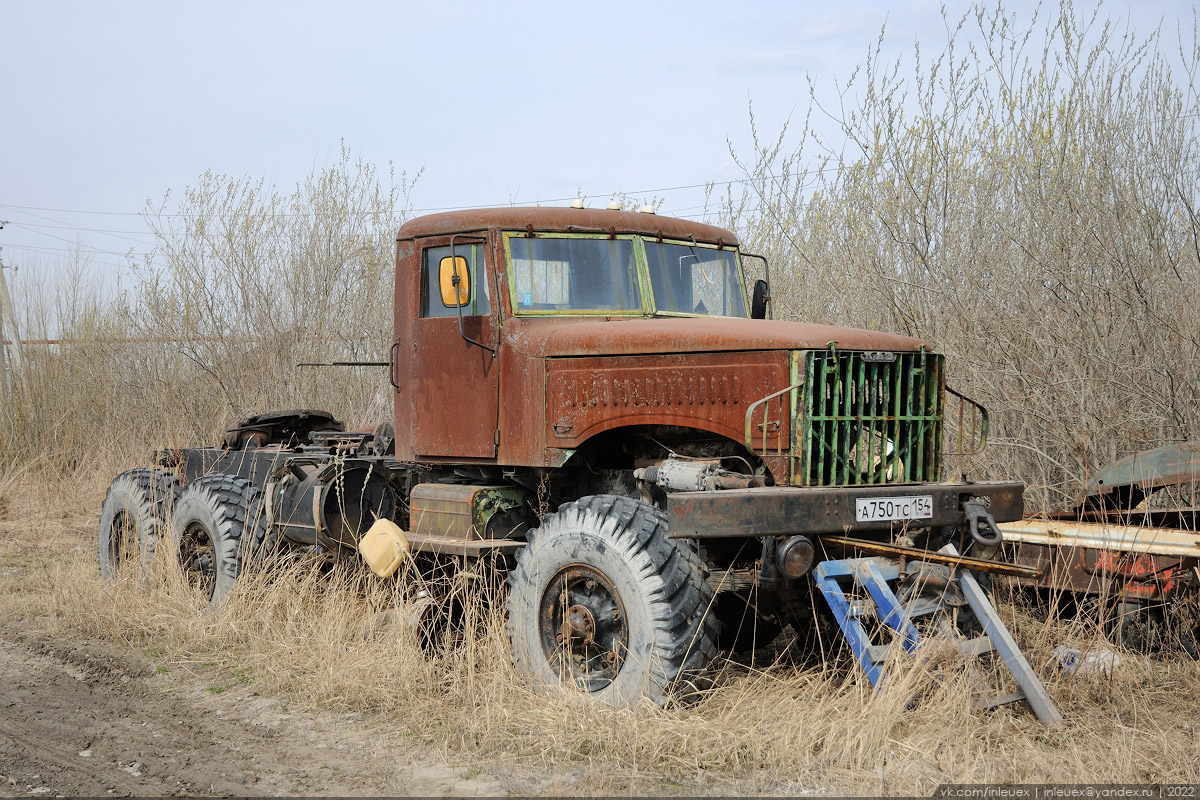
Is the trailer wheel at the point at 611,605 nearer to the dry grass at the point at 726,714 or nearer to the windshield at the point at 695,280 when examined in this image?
the dry grass at the point at 726,714

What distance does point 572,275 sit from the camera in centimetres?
598

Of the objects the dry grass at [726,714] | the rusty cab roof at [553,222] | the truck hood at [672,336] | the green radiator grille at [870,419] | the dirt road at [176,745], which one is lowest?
the dirt road at [176,745]

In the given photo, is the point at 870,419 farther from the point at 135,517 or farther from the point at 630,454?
the point at 135,517

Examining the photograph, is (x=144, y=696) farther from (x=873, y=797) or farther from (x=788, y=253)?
(x=788, y=253)

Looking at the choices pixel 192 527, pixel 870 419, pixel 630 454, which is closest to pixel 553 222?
pixel 630 454

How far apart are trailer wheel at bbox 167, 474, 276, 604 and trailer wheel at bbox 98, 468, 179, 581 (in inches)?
10.4

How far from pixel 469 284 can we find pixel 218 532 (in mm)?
2724

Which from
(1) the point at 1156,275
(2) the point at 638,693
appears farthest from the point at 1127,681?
(1) the point at 1156,275

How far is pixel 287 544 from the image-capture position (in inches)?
293

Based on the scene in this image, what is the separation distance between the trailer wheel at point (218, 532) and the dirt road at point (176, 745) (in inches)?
53.7

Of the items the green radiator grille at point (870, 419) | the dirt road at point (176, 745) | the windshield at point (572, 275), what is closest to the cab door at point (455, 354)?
the windshield at point (572, 275)

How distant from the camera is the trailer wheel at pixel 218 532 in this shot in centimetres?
718

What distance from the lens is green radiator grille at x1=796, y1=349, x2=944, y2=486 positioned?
472cm

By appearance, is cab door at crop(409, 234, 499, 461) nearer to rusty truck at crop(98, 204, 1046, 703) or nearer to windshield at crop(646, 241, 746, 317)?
rusty truck at crop(98, 204, 1046, 703)
